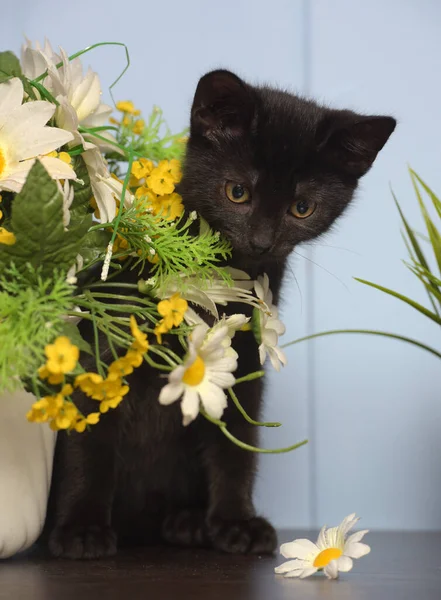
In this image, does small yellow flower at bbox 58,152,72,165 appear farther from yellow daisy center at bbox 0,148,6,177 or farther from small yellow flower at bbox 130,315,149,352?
small yellow flower at bbox 130,315,149,352

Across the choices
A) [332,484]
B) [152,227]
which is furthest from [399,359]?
[152,227]

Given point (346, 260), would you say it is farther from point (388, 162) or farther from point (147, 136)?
point (147, 136)

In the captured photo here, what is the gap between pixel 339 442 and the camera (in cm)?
162

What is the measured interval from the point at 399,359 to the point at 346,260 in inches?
9.0

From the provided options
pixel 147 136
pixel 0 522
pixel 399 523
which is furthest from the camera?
pixel 399 523

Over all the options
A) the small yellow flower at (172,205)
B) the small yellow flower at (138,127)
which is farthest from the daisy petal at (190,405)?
the small yellow flower at (138,127)

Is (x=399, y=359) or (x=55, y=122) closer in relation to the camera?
(x=55, y=122)

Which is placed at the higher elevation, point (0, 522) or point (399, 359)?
point (399, 359)

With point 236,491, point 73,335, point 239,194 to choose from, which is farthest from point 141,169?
point 236,491

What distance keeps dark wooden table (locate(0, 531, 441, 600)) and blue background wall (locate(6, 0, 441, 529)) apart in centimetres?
47

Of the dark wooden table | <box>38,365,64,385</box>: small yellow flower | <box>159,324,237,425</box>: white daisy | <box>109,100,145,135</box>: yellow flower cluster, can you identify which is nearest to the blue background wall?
<box>109,100,145,135</box>: yellow flower cluster

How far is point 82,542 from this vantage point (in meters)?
1.01

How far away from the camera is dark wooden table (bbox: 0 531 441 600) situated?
813 mm

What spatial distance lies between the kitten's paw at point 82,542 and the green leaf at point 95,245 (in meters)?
0.35
